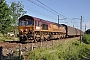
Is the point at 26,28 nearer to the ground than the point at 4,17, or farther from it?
nearer to the ground

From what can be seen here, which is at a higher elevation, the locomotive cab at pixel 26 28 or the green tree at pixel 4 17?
the green tree at pixel 4 17

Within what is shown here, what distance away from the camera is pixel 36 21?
74.5ft

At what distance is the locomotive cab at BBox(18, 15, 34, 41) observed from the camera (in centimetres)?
2165

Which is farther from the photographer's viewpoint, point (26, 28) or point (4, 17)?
point (4, 17)

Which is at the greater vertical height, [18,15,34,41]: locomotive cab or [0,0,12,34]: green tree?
[0,0,12,34]: green tree

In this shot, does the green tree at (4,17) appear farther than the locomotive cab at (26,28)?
Yes

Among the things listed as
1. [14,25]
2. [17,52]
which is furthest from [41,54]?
[14,25]

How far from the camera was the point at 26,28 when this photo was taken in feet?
72.3

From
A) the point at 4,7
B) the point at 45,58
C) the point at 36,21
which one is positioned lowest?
the point at 45,58

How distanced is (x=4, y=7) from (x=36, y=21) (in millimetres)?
25768

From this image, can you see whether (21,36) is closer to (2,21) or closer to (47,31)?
(47,31)

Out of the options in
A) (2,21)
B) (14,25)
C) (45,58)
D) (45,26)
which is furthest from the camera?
(14,25)

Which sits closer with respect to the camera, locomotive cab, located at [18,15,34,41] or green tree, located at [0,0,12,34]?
locomotive cab, located at [18,15,34,41]

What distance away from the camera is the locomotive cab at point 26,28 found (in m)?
21.6
